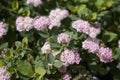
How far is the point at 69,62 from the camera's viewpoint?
5.60 ft

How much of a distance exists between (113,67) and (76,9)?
49cm

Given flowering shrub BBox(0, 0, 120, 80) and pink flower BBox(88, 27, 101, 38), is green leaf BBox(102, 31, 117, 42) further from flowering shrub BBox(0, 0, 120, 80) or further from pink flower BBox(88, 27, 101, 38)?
pink flower BBox(88, 27, 101, 38)

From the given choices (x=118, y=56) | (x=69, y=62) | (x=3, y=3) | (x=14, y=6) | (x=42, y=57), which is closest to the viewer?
(x=69, y=62)

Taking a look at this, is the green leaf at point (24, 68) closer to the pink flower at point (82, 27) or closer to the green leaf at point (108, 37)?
the pink flower at point (82, 27)

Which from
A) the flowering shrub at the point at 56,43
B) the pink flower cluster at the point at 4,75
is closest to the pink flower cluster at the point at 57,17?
the flowering shrub at the point at 56,43

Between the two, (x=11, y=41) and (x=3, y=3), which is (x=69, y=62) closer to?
(x=11, y=41)

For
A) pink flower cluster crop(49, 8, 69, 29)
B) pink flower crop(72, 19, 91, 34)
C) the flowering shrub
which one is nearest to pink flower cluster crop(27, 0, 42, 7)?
the flowering shrub

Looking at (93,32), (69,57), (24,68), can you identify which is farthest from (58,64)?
(93,32)

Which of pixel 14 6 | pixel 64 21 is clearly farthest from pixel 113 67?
pixel 14 6

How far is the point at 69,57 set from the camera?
1.71 m

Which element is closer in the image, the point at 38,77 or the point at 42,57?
the point at 38,77

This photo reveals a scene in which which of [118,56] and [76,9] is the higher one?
[76,9]

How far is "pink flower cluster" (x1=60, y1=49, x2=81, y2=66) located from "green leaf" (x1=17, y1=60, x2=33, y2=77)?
0.18 metres

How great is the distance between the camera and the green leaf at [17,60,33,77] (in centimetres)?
171
